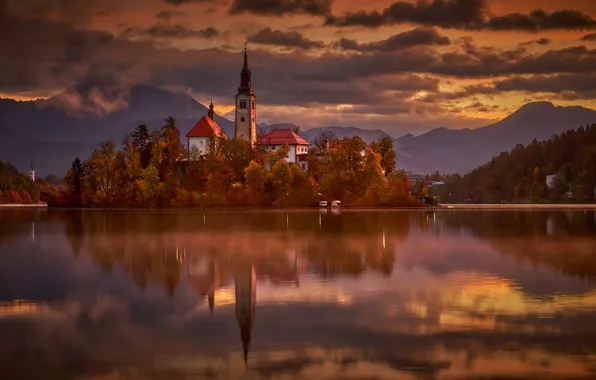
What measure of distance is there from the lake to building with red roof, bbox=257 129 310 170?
104133mm

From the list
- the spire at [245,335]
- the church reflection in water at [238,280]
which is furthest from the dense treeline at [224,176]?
the spire at [245,335]

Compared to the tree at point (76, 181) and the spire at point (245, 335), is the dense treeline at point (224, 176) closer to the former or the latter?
the tree at point (76, 181)

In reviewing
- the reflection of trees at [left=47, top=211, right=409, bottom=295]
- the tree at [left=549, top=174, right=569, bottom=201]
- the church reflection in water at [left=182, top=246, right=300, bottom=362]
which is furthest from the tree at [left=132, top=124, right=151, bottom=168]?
the tree at [left=549, top=174, right=569, bottom=201]

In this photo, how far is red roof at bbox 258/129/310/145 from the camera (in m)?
167

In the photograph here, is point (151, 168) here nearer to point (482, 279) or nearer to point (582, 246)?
point (582, 246)

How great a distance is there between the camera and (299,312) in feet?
99.3

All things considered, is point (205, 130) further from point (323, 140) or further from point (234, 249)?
point (234, 249)

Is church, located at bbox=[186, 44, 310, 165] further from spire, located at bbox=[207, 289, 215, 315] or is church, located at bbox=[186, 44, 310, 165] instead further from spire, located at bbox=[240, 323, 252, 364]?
spire, located at bbox=[240, 323, 252, 364]

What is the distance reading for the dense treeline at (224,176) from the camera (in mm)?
132500

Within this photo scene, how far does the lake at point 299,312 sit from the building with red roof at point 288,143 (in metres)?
104

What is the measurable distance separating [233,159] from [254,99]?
2954 cm

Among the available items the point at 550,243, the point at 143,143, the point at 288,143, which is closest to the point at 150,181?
the point at 143,143

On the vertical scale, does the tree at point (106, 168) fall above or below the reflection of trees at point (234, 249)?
above

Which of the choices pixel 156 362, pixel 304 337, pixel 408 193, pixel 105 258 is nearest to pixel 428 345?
pixel 304 337
